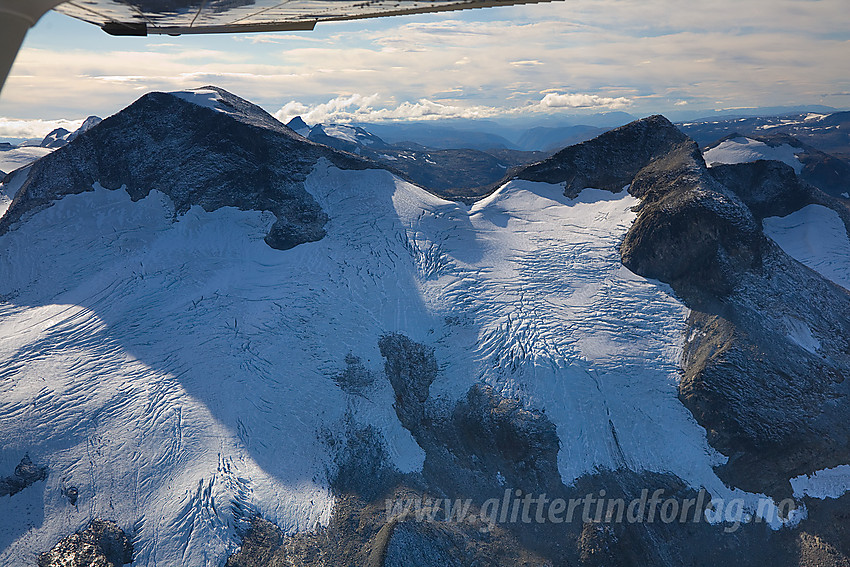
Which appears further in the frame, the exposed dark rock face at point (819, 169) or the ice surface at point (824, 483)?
the exposed dark rock face at point (819, 169)

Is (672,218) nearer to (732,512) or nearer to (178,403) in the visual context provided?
(732,512)

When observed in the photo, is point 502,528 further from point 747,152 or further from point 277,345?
point 747,152

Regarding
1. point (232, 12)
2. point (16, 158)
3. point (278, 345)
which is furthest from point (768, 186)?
point (16, 158)

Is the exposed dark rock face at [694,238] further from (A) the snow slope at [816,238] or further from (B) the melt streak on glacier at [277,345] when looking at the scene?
(A) the snow slope at [816,238]

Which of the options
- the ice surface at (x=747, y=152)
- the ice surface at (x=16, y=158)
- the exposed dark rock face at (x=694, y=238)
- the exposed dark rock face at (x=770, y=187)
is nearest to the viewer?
the exposed dark rock face at (x=694, y=238)

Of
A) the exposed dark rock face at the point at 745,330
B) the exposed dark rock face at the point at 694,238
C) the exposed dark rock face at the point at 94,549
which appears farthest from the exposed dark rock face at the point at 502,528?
the exposed dark rock face at the point at 694,238

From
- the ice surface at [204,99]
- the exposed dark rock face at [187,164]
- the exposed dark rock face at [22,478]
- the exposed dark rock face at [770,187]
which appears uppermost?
the ice surface at [204,99]

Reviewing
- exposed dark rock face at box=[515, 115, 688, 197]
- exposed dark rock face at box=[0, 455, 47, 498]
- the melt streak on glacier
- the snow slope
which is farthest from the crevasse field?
the snow slope
